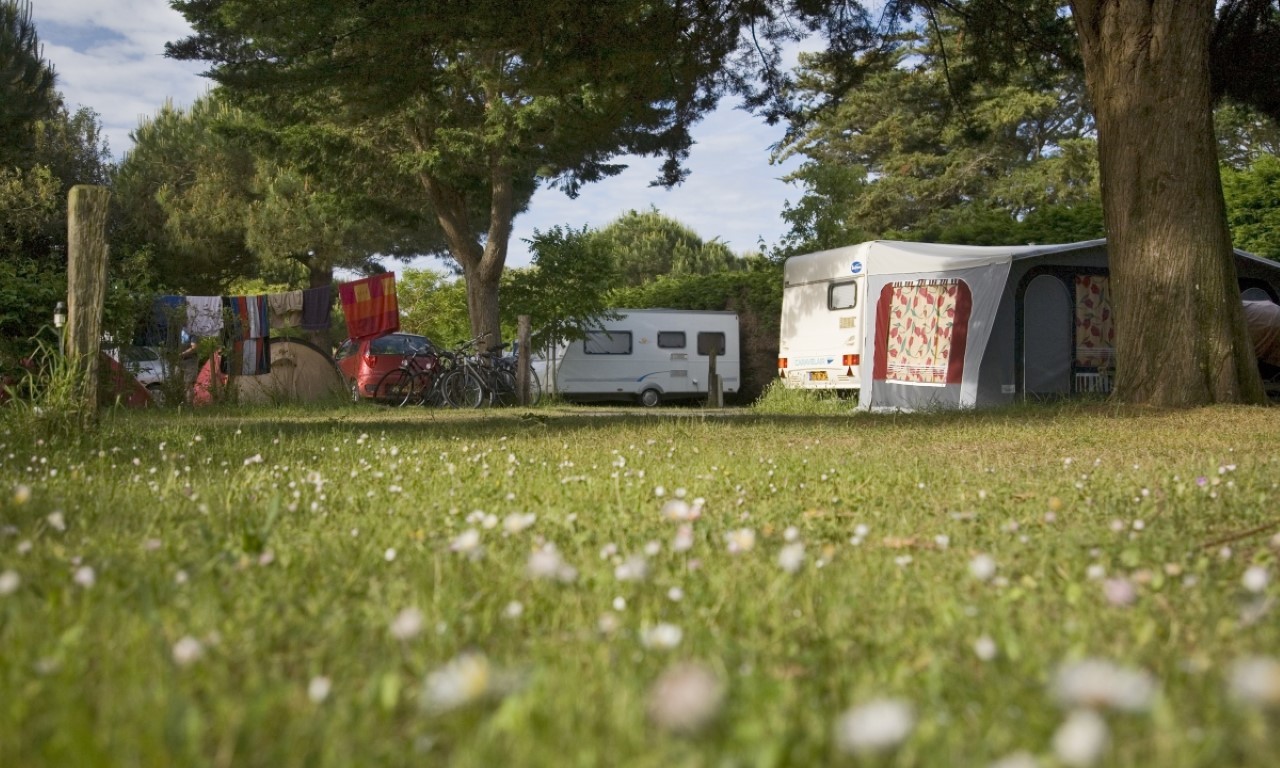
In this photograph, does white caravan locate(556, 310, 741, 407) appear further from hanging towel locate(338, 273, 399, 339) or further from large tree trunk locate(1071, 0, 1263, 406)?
large tree trunk locate(1071, 0, 1263, 406)

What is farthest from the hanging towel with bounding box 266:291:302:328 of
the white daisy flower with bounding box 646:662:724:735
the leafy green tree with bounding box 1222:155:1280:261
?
the white daisy flower with bounding box 646:662:724:735

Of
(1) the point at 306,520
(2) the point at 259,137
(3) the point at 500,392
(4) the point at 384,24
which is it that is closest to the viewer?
(1) the point at 306,520

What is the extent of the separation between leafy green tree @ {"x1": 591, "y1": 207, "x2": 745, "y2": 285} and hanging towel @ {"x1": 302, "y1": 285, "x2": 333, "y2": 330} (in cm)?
3250

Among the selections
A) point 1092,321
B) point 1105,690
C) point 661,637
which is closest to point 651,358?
point 1092,321

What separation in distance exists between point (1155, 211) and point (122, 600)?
8.88 meters

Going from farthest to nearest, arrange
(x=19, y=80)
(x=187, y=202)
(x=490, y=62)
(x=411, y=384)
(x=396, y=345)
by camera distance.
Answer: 1. (x=187, y=202)
2. (x=19, y=80)
3. (x=490, y=62)
4. (x=396, y=345)
5. (x=411, y=384)

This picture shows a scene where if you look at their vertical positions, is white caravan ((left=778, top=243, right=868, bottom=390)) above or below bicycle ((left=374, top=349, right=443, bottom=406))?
above

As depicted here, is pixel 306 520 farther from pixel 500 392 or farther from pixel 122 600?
pixel 500 392

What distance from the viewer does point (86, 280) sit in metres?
6.49

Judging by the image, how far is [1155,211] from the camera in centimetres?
899

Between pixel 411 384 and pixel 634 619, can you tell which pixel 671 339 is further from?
pixel 634 619

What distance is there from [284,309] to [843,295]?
8.27 m

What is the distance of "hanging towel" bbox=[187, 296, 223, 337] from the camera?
50.2 feet

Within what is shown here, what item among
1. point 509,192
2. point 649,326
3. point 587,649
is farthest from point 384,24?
point 649,326
